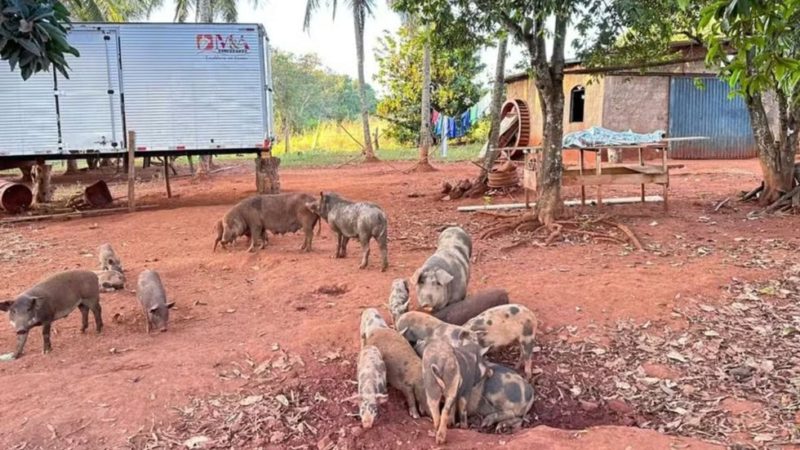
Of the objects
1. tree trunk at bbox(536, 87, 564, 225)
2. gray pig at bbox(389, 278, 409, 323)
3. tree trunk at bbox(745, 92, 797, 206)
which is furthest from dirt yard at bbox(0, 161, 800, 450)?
tree trunk at bbox(745, 92, 797, 206)

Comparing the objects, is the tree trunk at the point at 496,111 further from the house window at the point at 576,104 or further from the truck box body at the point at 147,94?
the house window at the point at 576,104

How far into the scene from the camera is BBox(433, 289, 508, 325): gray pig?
216 inches

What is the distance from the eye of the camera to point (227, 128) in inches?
532

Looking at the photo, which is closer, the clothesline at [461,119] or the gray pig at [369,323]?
the gray pig at [369,323]

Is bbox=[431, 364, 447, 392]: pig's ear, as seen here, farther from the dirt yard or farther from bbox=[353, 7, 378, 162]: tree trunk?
bbox=[353, 7, 378, 162]: tree trunk

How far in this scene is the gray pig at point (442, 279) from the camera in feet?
17.8

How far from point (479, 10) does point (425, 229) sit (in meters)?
3.43

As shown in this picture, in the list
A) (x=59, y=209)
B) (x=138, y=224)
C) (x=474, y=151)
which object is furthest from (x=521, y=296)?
(x=474, y=151)

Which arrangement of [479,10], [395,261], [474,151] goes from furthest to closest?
[474,151]
[479,10]
[395,261]

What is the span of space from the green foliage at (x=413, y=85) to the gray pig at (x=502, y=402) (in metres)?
25.0

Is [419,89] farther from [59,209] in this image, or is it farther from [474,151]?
[59,209]

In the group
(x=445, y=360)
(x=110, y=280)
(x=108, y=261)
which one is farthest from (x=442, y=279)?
(x=108, y=261)

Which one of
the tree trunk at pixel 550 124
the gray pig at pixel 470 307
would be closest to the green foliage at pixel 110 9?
the tree trunk at pixel 550 124

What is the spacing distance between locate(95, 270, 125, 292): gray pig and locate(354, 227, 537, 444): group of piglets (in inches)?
136
